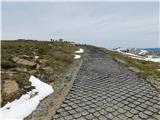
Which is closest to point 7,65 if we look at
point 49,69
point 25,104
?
point 49,69

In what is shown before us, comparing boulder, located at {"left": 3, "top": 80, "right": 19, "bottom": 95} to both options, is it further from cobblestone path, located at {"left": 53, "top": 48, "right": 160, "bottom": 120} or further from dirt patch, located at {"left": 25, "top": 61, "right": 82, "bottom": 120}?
cobblestone path, located at {"left": 53, "top": 48, "right": 160, "bottom": 120}

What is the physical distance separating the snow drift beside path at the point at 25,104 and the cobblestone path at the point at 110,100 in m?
0.99

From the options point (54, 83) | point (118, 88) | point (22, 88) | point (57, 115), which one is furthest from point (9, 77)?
point (118, 88)

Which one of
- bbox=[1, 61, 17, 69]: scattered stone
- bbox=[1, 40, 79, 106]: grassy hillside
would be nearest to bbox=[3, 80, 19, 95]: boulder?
bbox=[1, 40, 79, 106]: grassy hillside

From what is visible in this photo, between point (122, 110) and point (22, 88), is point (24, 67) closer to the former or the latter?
point (22, 88)

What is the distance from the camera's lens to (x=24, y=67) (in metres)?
12.3

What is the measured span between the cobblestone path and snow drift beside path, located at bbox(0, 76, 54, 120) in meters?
0.99

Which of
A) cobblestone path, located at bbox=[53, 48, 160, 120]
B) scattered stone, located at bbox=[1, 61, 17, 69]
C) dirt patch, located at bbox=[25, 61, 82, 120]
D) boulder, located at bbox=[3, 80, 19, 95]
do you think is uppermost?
scattered stone, located at bbox=[1, 61, 17, 69]

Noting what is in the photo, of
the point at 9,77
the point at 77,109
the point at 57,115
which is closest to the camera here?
the point at 57,115

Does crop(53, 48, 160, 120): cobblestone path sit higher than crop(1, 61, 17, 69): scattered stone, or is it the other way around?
crop(1, 61, 17, 69): scattered stone

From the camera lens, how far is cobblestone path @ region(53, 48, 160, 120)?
23.0ft

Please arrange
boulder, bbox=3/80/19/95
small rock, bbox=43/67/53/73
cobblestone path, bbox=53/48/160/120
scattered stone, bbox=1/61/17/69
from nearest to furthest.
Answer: cobblestone path, bbox=53/48/160/120 → boulder, bbox=3/80/19/95 → scattered stone, bbox=1/61/17/69 → small rock, bbox=43/67/53/73

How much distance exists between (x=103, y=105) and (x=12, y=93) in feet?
11.6

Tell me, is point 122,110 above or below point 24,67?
below
